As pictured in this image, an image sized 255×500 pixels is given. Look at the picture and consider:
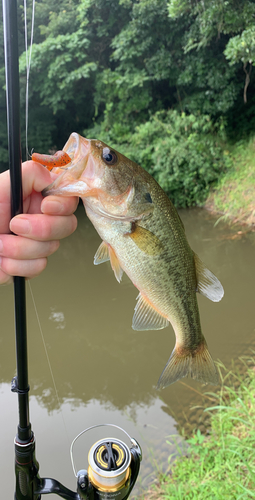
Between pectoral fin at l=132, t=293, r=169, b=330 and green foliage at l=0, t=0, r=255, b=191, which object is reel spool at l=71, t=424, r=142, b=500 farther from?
green foliage at l=0, t=0, r=255, b=191

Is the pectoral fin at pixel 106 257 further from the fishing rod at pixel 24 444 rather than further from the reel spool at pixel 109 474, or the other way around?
the reel spool at pixel 109 474

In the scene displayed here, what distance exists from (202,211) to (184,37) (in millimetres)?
4445

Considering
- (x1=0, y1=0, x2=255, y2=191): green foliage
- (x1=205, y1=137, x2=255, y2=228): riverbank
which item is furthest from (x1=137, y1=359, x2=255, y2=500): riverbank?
(x1=0, y1=0, x2=255, y2=191): green foliage

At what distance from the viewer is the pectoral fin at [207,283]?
110 centimetres

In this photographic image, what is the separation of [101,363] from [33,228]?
2.60 metres

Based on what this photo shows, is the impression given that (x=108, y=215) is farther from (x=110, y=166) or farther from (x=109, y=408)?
(x=109, y=408)

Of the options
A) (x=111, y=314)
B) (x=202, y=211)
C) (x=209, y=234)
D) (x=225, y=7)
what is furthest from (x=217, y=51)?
(x=111, y=314)

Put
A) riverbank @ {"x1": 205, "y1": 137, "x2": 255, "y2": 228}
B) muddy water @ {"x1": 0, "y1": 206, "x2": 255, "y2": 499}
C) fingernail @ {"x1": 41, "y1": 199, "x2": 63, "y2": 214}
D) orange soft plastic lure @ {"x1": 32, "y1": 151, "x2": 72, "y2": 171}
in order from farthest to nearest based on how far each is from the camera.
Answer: riverbank @ {"x1": 205, "y1": 137, "x2": 255, "y2": 228} < muddy water @ {"x1": 0, "y1": 206, "x2": 255, "y2": 499} < fingernail @ {"x1": 41, "y1": 199, "x2": 63, "y2": 214} < orange soft plastic lure @ {"x1": 32, "y1": 151, "x2": 72, "y2": 171}

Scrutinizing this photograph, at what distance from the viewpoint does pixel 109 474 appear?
1.14 m

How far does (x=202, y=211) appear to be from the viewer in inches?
307

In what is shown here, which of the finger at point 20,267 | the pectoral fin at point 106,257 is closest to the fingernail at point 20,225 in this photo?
the finger at point 20,267

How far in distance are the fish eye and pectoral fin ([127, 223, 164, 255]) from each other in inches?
7.8

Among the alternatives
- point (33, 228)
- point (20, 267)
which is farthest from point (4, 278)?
point (33, 228)

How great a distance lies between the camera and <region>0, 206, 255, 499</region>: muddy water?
2465 millimetres
